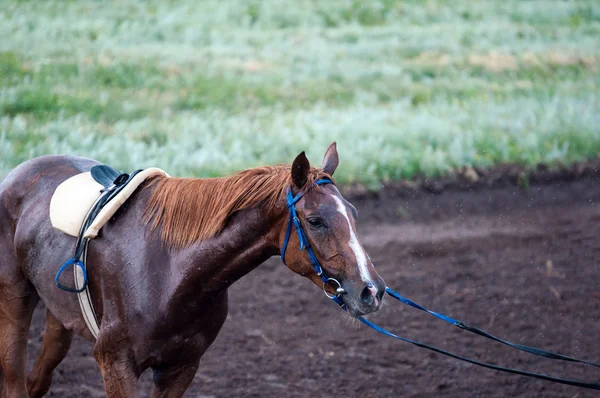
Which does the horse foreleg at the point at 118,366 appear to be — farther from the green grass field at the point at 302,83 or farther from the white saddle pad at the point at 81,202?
the green grass field at the point at 302,83

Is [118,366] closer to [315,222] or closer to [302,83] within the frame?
[315,222]

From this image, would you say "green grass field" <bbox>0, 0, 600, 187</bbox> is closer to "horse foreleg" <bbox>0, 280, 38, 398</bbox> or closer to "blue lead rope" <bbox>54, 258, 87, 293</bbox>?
"horse foreleg" <bbox>0, 280, 38, 398</bbox>

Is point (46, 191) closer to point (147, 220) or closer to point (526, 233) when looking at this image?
point (147, 220)

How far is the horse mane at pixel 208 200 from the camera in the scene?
11.2 ft

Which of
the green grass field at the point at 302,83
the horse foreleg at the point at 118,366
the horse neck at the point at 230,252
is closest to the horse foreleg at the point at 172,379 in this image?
the horse foreleg at the point at 118,366

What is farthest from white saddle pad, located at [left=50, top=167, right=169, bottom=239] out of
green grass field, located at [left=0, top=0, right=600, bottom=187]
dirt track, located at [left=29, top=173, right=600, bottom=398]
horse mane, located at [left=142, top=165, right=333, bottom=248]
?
green grass field, located at [left=0, top=0, right=600, bottom=187]

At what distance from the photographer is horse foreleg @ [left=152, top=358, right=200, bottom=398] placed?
12.3ft

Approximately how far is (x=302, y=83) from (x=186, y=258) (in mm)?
9004

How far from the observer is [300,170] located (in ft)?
10.7

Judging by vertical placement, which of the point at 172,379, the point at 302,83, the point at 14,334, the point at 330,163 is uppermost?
the point at 330,163

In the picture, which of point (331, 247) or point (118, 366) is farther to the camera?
point (118, 366)

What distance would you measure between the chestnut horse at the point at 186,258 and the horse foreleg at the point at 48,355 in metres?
0.38

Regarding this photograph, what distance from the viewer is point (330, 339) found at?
20.2 ft

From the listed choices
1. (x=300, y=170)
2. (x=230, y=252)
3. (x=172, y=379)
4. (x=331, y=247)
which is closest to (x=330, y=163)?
(x=300, y=170)
